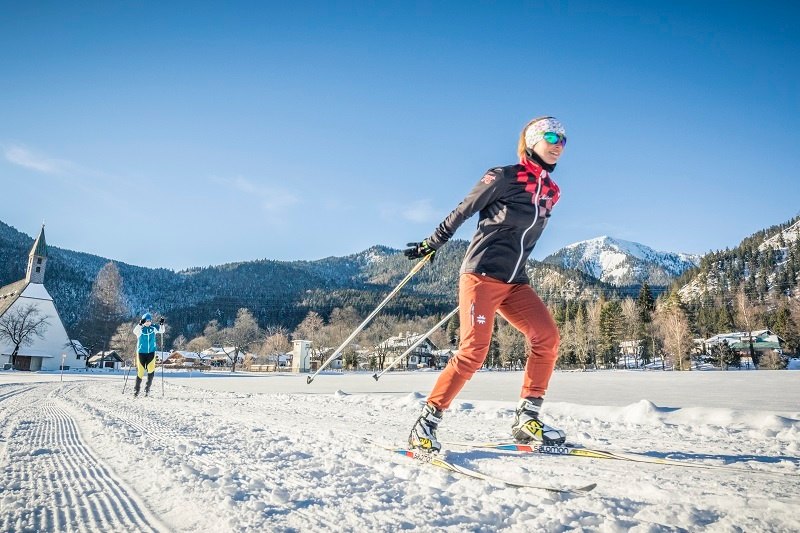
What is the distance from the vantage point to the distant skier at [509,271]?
2.90 metres

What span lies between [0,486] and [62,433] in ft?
6.89

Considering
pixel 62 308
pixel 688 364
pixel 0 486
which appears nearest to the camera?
pixel 0 486

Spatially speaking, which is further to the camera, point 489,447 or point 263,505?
point 489,447

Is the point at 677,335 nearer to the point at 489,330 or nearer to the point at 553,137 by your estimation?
the point at 553,137

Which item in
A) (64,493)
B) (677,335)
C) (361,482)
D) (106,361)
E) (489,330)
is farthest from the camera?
(106,361)

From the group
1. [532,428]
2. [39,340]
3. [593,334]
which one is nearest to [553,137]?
[532,428]

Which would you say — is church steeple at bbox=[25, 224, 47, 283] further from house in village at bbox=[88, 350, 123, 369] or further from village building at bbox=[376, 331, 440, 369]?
village building at bbox=[376, 331, 440, 369]

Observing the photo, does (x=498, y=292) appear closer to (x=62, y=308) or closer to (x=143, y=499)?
(x=143, y=499)

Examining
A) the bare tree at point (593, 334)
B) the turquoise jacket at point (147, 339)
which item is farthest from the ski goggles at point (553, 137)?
the bare tree at point (593, 334)

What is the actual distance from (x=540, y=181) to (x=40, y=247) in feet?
241

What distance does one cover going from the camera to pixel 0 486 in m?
2.06

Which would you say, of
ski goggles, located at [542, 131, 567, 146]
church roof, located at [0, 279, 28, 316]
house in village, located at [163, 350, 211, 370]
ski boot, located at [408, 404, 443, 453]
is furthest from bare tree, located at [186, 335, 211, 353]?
ski goggles, located at [542, 131, 567, 146]

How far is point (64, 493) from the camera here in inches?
79.0

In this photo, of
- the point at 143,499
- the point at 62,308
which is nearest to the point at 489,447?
the point at 143,499
